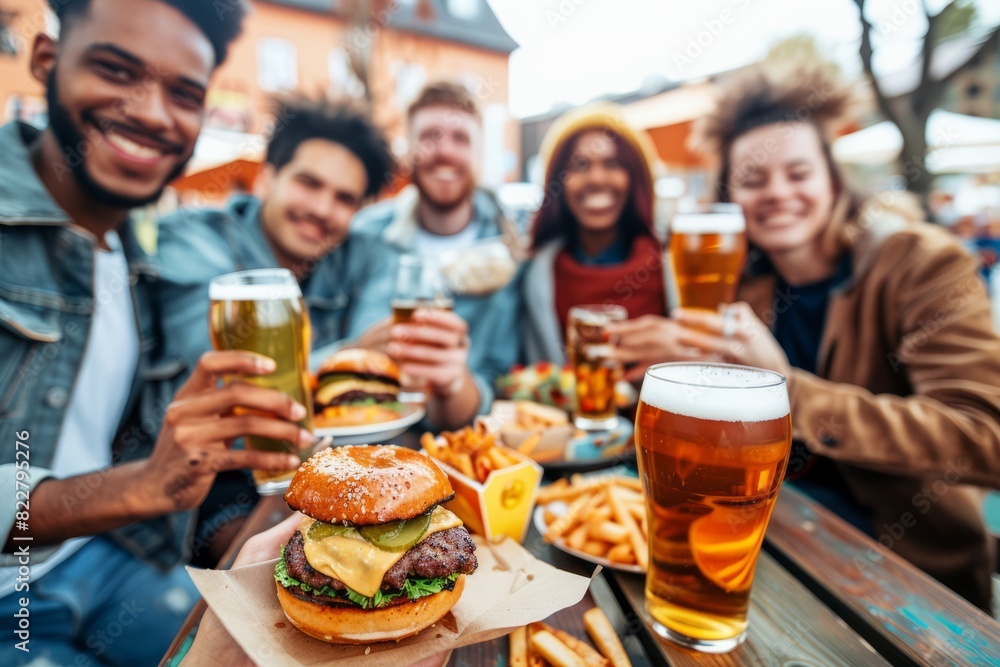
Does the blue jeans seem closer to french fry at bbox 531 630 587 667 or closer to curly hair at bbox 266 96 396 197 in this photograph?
french fry at bbox 531 630 587 667

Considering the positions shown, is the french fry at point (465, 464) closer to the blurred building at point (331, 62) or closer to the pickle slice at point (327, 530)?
the pickle slice at point (327, 530)

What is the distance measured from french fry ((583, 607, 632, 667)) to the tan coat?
46.5 inches

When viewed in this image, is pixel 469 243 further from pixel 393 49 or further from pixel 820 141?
pixel 393 49

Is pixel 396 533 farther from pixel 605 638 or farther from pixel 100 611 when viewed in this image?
pixel 100 611

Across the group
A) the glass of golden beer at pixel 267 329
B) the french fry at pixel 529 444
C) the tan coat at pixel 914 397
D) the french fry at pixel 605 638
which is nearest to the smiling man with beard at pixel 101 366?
the glass of golden beer at pixel 267 329

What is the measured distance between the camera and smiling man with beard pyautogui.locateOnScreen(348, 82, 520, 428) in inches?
118

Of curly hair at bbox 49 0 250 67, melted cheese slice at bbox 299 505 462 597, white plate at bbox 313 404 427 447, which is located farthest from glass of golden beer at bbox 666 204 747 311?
curly hair at bbox 49 0 250 67

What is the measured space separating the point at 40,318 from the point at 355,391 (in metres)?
1.07

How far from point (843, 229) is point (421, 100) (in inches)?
98.5

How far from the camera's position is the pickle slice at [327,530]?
3.10 feet

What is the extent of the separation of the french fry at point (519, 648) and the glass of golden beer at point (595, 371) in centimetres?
104

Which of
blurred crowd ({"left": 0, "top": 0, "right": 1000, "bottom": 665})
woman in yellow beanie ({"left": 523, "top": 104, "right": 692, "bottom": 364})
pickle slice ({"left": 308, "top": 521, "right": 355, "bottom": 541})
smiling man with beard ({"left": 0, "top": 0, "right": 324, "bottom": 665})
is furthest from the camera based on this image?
woman in yellow beanie ({"left": 523, "top": 104, "right": 692, "bottom": 364})

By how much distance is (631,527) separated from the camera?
1190 mm

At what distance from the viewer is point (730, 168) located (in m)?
2.66
